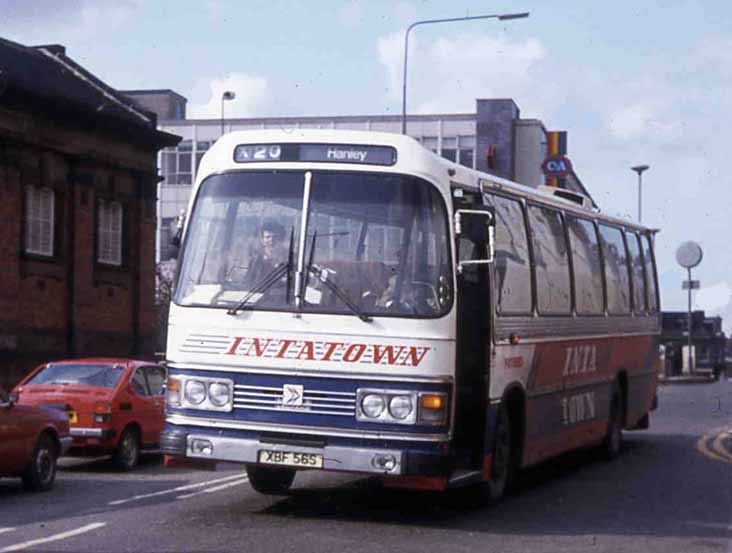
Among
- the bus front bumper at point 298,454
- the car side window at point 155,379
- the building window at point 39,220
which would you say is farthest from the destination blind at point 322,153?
the building window at point 39,220

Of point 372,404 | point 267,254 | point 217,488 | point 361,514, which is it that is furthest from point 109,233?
point 372,404

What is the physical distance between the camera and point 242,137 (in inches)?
504

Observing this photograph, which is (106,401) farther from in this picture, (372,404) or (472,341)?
(372,404)

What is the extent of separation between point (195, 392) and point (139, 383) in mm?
7132

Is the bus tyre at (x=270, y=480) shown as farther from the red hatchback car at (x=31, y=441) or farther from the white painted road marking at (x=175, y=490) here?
the red hatchback car at (x=31, y=441)

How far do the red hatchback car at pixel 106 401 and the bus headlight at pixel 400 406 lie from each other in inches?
282

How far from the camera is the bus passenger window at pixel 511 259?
13625 mm

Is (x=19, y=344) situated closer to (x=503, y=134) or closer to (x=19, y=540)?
(x=19, y=540)

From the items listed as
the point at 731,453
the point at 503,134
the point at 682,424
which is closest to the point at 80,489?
the point at 731,453

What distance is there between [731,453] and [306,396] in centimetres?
1122

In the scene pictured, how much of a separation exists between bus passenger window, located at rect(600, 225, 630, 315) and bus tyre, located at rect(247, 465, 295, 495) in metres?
6.28

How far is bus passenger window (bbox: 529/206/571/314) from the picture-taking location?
1528cm

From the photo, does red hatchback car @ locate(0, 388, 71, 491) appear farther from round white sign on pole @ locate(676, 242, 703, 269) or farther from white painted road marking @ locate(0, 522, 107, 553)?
round white sign on pole @ locate(676, 242, 703, 269)

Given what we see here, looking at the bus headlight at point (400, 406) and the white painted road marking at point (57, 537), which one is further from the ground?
the bus headlight at point (400, 406)
